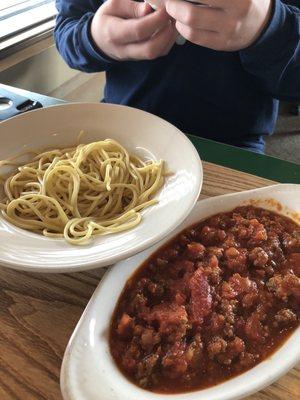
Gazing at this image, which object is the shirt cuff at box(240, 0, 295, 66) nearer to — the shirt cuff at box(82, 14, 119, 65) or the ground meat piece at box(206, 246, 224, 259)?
the shirt cuff at box(82, 14, 119, 65)

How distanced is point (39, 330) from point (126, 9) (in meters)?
0.73

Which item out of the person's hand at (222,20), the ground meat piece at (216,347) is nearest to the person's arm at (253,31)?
the person's hand at (222,20)

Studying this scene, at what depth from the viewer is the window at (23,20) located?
1947mm

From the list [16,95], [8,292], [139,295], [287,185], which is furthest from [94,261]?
[16,95]

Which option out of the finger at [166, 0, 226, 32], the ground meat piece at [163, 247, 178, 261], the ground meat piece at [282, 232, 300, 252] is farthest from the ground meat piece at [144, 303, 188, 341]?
the finger at [166, 0, 226, 32]

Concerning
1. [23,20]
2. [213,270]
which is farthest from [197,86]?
[23,20]

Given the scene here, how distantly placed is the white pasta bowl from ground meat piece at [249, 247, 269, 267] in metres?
0.14

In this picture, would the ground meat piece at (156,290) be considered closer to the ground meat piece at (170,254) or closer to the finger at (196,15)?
the ground meat piece at (170,254)

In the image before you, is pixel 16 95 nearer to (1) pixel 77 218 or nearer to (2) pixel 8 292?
(1) pixel 77 218

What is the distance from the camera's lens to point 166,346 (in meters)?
0.69

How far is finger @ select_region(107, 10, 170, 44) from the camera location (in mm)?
1008

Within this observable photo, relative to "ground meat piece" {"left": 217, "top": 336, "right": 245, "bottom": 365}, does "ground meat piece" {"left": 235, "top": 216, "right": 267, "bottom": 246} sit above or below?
below

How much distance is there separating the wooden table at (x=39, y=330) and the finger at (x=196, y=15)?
0.51 meters

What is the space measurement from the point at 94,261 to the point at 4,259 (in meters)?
0.15
